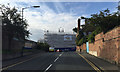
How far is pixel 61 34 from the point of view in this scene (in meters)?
122

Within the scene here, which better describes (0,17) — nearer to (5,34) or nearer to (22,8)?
(5,34)

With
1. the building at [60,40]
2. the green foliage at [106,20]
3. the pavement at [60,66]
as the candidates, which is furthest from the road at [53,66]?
the building at [60,40]

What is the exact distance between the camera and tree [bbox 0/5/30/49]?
2175 cm

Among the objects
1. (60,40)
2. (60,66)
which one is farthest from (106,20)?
(60,40)

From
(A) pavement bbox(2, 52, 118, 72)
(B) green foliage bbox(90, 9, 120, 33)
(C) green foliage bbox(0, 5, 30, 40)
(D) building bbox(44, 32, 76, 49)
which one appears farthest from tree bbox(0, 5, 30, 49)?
(D) building bbox(44, 32, 76, 49)

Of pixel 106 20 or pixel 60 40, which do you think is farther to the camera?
pixel 60 40

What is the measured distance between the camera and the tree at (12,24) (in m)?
21.8

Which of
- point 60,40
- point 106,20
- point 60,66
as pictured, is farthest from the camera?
point 60,40

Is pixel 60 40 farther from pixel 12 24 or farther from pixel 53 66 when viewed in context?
pixel 53 66

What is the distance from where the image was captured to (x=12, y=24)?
890 inches

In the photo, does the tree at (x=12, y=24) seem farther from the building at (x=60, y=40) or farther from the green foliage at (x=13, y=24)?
the building at (x=60, y=40)

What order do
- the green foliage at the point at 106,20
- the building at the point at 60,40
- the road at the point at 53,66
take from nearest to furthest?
the road at the point at 53,66 < the green foliage at the point at 106,20 < the building at the point at 60,40

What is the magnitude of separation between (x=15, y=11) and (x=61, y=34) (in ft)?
325

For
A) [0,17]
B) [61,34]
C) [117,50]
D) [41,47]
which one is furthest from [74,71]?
[61,34]
